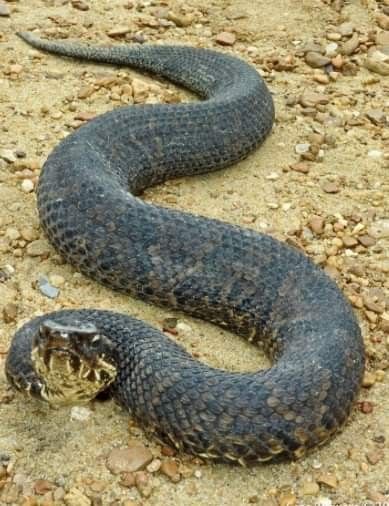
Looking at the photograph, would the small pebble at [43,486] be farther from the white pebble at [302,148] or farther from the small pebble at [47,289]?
the white pebble at [302,148]

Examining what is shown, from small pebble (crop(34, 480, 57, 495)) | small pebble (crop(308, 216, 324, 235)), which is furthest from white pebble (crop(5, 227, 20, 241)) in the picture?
small pebble (crop(34, 480, 57, 495))

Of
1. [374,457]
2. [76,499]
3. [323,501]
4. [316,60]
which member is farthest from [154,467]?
[316,60]

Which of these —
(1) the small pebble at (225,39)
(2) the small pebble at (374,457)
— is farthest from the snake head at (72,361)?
(1) the small pebble at (225,39)

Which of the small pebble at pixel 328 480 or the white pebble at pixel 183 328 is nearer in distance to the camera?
the small pebble at pixel 328 480

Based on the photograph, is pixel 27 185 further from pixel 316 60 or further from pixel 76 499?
pixel 316 60

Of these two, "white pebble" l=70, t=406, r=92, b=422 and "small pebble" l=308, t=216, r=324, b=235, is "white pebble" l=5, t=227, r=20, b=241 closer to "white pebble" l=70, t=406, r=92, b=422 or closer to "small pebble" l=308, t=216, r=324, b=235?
"white pebble" l=70, t=406, r=92, b=422

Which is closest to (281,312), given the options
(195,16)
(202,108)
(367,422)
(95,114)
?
(367,422)
